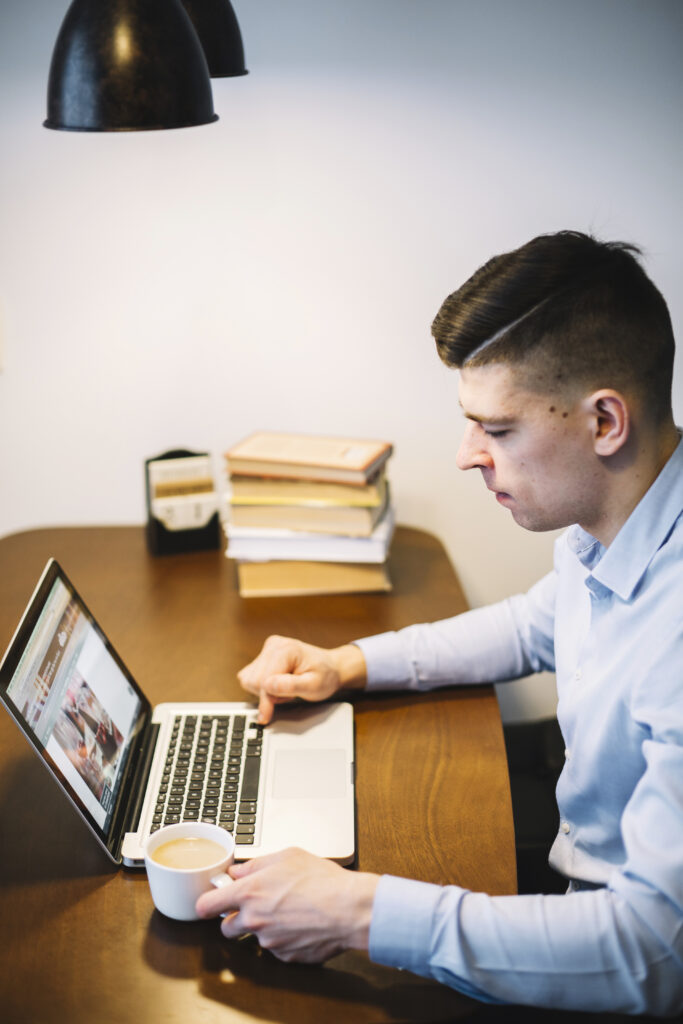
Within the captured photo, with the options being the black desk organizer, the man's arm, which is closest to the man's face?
the man's arm

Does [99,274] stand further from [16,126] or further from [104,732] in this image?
[104,732]

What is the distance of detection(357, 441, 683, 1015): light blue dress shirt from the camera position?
33.1 inches

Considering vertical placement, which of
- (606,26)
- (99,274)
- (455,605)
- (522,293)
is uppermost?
(606,26)

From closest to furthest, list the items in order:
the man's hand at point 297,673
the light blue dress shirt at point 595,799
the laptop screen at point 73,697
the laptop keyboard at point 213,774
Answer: the light blue dress shirt at point 595,799, the laptop screen at point 73,697, the laptop keyboard at point 213,774, the man's hand at point 297,673

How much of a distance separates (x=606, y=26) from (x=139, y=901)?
5.21 feet

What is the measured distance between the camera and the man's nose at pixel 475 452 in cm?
113

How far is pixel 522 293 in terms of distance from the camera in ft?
3.40

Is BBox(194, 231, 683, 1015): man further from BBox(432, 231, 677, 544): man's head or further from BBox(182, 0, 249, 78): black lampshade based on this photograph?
BBox(182, 0, 249, 78): black lampshade

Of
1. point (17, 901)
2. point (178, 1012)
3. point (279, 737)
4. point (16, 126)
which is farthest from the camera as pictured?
point (16, 126)

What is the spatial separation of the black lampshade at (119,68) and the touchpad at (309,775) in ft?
2.44

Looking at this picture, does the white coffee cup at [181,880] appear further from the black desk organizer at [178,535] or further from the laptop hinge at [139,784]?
the black desk organizer at [178,535]

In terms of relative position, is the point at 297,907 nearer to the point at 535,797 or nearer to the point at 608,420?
the point at 608,420

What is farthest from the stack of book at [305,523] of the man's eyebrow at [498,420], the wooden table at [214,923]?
the man's eyebrow at [498,420]

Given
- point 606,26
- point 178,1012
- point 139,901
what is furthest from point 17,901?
point 606,26
